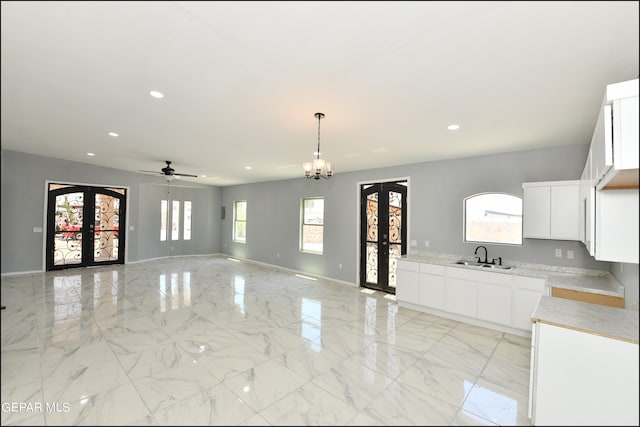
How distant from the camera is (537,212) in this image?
12.3 feet

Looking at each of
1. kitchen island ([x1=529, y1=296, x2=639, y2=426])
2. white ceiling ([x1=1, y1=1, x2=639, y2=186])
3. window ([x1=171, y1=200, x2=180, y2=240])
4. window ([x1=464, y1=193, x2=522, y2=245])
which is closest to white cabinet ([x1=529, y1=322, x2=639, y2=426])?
kitchen island ([x1=529, y1=296, x2=639, y2=426])

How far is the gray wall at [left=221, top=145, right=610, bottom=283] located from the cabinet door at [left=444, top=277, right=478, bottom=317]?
30.4 inches

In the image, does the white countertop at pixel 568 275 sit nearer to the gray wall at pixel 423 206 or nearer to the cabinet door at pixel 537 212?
the gray wall at pixel 423 206

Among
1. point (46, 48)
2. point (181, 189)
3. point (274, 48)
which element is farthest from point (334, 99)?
point (181, 189)

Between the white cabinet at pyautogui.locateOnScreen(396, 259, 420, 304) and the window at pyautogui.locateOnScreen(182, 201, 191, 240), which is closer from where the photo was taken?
the white cabinet at pyautogui.locateOnScreen(396, 259, 420, 304)

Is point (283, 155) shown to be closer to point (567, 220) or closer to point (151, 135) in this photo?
point (151, 135)

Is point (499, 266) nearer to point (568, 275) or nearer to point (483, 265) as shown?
point (483, 265)

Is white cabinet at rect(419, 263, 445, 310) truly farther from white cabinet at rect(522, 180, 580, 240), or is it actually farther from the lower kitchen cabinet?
white cabinet at rect(522, 180, 580, 240)

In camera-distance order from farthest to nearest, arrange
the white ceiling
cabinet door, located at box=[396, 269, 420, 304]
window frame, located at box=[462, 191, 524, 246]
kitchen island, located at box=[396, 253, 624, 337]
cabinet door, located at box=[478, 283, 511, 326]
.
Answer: cabinet door, located at box=[396, 269, 420, 304] < window frame, located at box=[462, 191, 524, 246] < cabinet door, located at box=[478, 283, 511, 326] < kitchen island, located at box=[396, 253, 624, 337] < the white ceiling

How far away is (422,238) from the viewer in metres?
5.22

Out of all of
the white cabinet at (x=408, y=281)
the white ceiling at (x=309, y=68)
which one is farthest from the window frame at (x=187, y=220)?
the white cabinet at (x=408, y=281)

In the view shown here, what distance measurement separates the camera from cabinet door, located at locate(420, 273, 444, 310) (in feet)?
14.2

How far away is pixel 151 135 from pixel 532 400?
4.97 meters

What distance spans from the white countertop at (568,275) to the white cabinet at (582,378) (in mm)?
1672
